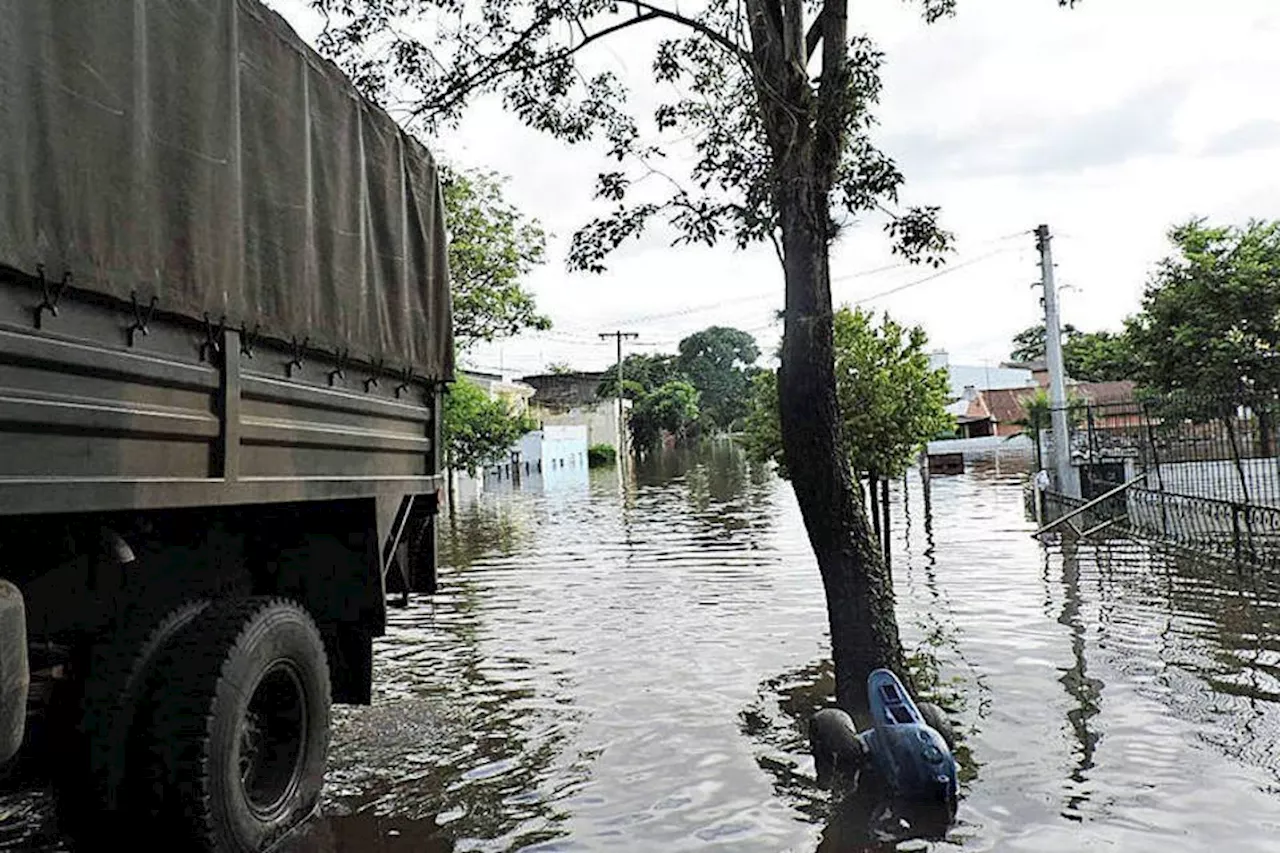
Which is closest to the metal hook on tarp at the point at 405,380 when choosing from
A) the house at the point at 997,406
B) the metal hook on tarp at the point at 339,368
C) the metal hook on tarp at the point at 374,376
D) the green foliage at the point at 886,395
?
the metal hook on tarp at the point at 374,376

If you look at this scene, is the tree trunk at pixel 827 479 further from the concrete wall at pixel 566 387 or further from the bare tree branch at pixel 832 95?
the concrete wall at pixel 566 387

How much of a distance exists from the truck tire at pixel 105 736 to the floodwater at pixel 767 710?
1.14 meters

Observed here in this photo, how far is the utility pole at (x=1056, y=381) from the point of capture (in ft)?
65.8

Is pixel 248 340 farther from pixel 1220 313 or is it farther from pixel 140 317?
pixel 1220 313

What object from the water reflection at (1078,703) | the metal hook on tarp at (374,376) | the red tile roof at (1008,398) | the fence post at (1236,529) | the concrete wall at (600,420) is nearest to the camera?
the metal hook on tarp at (374,376)

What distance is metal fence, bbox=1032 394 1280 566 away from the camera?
43.3 ft

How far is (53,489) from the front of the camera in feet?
9.10

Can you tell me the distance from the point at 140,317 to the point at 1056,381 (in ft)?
68.6

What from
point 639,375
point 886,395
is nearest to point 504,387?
point 639,375

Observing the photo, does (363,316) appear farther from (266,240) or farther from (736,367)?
(736,367)

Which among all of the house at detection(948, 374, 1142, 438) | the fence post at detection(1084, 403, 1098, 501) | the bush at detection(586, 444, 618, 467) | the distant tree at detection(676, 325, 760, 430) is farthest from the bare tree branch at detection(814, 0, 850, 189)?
the distant tree at detection(676, 325, 760, 430)

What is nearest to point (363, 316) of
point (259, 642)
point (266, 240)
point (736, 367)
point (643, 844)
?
point (266, 240)

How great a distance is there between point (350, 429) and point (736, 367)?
9473 centimetres

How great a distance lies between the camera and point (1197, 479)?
17016mm
